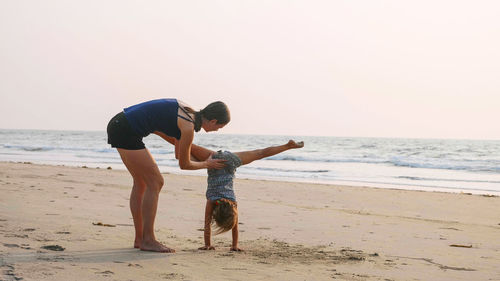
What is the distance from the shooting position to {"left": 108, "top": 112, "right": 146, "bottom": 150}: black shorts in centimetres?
443

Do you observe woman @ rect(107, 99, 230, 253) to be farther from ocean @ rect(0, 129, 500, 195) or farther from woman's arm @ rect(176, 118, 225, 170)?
ocean @ rect(0, 129, 500, 195)

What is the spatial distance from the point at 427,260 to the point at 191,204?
4.24m

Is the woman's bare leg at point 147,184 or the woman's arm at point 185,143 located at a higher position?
the woman's arm at point 185,143

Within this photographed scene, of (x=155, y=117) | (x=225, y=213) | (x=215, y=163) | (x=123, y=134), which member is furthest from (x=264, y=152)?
(x=123, y=134)

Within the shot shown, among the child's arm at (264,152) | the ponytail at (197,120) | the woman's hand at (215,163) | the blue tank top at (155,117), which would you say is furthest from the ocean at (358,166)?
the blue tank top at (155,117)

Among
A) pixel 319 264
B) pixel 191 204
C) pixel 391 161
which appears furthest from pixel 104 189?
pixel 391 161

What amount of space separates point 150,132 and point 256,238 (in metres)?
1.96

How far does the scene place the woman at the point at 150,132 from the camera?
4281mm

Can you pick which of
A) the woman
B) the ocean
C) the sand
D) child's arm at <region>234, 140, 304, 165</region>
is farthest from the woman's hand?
the ocean

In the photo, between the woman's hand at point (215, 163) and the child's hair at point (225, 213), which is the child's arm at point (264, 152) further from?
the child's hair at point (225, 213)

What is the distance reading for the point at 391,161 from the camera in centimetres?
2798

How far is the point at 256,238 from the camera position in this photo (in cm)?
571

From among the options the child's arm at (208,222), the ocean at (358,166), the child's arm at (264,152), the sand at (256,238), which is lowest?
the ocean at (358,166)

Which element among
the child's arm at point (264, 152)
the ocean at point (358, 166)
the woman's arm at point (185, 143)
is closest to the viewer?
the woman's arm at point (185, 143)
